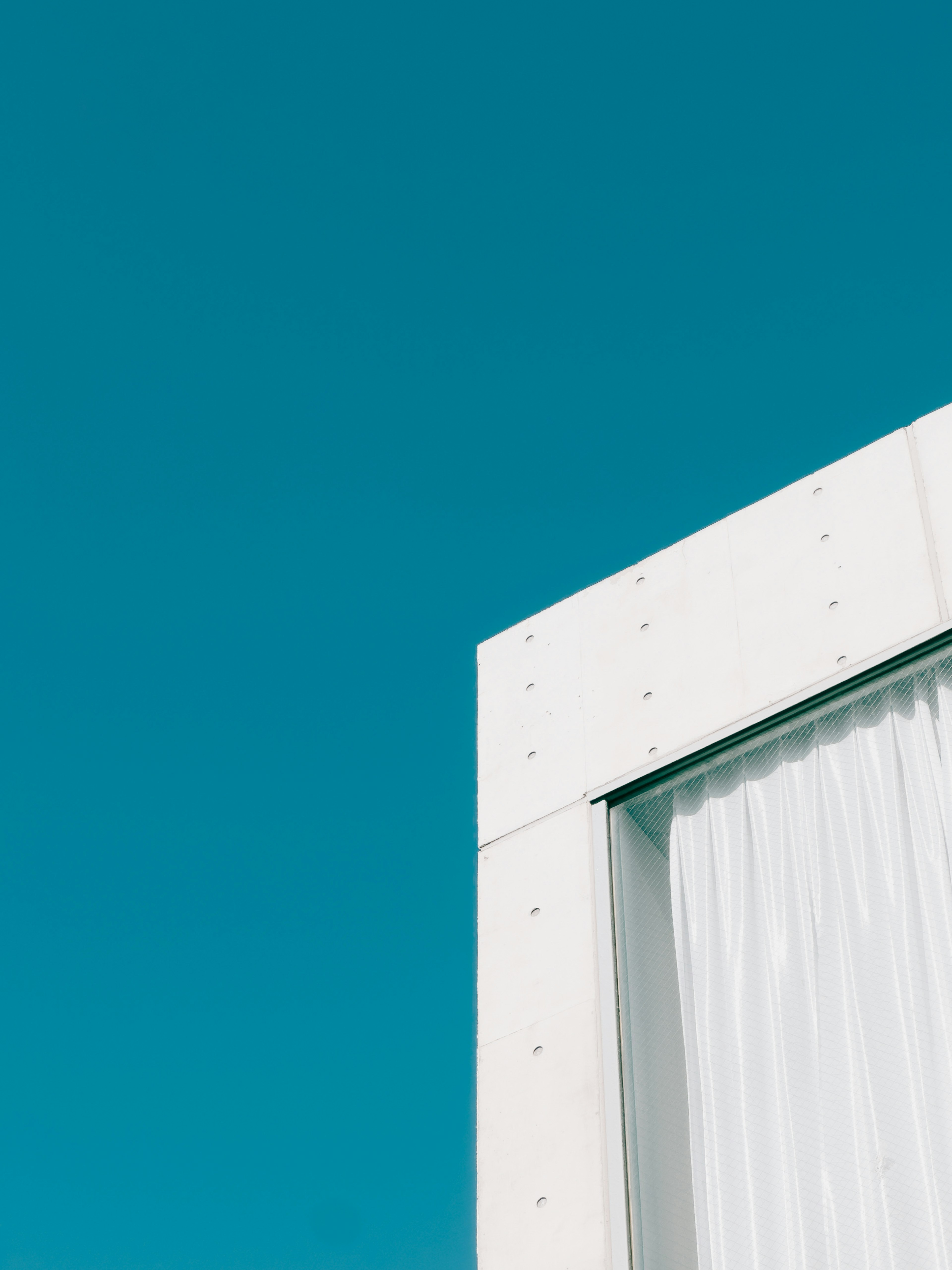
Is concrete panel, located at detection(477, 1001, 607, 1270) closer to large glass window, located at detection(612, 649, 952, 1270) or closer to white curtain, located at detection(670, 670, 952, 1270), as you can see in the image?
large glass window, located at detection(612, 649, 952, 1270)

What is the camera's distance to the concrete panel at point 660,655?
22.5ft

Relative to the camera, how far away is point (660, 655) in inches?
280

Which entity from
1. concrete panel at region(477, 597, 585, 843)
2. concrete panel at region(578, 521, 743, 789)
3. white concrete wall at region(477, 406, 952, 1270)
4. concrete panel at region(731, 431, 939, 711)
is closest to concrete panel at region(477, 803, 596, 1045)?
white concrete wall at region(477, 406, 952, 1270)

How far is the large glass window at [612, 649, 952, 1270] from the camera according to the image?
5.44 m

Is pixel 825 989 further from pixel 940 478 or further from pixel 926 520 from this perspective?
pixel 940 478

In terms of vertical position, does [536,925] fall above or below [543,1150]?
above

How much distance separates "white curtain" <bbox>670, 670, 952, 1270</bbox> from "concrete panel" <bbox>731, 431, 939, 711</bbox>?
0.85 feet

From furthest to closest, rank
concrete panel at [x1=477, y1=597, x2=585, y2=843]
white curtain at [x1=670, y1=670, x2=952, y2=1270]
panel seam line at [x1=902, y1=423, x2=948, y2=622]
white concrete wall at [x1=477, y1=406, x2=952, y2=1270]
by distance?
concrete panel at [x1=477, y1=597, x2=585, y2=843]
panel seam line at [x1=902, y1=423, x2=948, y2=622]
white concrete wall at [x1=477, y1=406, x2=952, y2=1270]
white curtain at [x1=670, y1=670, x2=952, y2=1270]

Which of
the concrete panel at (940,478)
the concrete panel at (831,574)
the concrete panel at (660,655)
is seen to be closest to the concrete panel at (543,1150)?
the concrete panel at (660,655)

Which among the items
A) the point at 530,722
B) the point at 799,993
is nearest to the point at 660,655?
the point at 530,722

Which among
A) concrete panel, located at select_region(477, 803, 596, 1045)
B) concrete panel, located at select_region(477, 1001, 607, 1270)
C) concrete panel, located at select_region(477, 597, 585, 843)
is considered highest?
concrete panel, located at select_region(477, 597, 585, 843)

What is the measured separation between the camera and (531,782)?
7.23 metres

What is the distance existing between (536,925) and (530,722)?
1.15 m

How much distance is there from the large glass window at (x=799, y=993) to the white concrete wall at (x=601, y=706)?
0.17 meters
